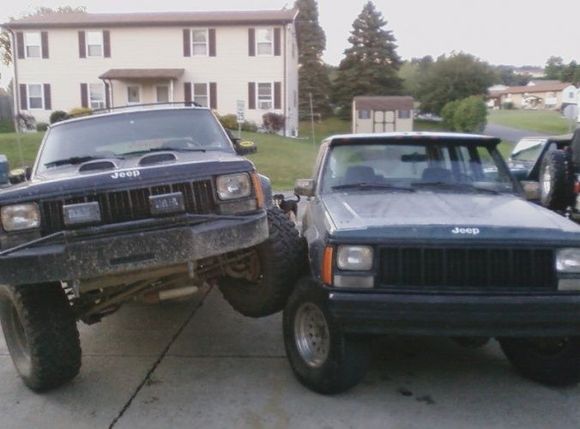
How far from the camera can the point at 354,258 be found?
402cm

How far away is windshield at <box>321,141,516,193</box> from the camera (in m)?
5.32

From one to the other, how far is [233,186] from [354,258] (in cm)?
104

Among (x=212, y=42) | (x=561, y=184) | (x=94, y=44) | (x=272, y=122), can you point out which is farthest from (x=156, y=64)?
(x=561, y=184)

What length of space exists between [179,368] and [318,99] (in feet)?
166

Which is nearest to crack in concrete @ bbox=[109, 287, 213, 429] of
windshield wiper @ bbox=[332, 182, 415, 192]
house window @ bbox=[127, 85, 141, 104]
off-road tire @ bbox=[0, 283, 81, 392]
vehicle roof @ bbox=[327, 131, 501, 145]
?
off-road tire @ bbox=[0, 283, 81, 392]

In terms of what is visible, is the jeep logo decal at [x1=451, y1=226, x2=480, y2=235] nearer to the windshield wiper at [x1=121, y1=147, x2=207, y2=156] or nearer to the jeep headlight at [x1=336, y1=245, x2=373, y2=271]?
the jeep headlight at [x1=336, y1=245, x2=373, y2=271]

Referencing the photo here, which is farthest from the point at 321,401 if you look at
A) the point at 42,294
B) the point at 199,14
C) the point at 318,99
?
the point at 318,99

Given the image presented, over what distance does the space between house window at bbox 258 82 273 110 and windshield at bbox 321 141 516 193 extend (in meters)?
28.9

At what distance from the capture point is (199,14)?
3447cm

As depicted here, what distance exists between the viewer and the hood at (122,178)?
4191 millimetres

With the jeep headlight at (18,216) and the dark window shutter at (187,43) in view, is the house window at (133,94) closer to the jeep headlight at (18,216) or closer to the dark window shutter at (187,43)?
the dark window shutter at (187,43)

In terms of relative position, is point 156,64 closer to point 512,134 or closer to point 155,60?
point 155,60

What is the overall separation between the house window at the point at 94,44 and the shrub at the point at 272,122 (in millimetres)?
9097

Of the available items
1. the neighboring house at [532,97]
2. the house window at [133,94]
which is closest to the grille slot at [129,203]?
the house window at [133,94]
